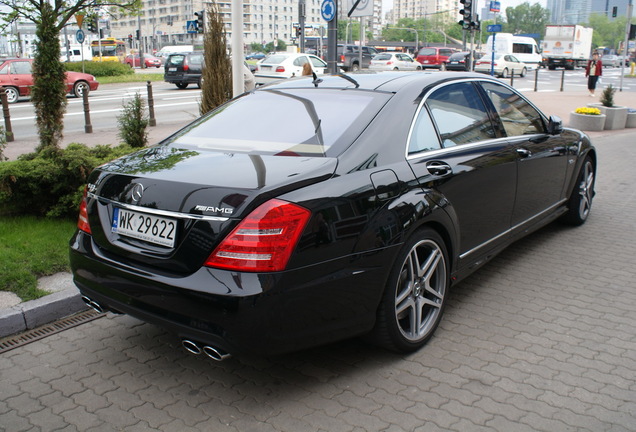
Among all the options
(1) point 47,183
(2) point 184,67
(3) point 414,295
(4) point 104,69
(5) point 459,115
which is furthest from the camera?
(4) point 104,69

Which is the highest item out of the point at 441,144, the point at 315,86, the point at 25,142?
the point at 315,86

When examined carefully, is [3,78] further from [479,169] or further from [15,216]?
[479,169]

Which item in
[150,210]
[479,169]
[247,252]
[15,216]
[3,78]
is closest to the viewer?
[247,252]

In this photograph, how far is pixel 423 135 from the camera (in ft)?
12.7

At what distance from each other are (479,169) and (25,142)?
12363 mm

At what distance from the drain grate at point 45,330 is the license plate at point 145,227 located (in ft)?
4.06

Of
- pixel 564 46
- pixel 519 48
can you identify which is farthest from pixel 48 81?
pixel 564 46

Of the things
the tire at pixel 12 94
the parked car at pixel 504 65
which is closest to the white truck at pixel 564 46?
the parked car at pixel 504 65

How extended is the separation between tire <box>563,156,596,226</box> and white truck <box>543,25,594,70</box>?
Result: 187ft

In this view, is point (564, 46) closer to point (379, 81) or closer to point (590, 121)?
point (590, 121)

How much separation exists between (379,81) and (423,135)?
52cm

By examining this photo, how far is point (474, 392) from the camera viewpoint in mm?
3293

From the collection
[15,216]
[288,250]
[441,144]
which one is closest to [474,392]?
[288,250]

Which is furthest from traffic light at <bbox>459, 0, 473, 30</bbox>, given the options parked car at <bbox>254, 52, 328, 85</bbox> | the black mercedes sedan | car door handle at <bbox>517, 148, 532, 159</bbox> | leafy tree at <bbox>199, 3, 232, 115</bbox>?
the black mercedes sedan
